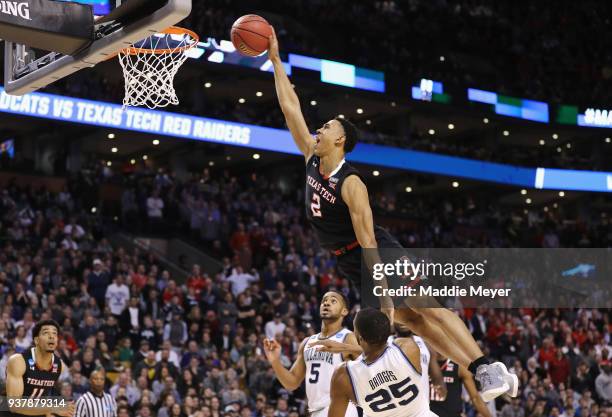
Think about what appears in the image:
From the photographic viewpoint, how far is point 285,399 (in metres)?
16.2

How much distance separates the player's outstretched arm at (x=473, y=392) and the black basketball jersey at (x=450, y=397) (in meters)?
0.15

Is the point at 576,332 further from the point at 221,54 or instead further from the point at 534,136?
the point at 534,136

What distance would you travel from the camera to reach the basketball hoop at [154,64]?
912 centimetres

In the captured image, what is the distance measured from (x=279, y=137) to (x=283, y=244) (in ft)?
18.1

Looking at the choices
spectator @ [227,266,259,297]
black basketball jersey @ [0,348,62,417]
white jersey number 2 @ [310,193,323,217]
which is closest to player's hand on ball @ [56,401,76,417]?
black basketball jersey @ [0,348,62,417]

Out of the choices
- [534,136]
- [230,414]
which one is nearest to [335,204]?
[230,414]

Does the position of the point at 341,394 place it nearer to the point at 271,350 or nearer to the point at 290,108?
the point at 271,350

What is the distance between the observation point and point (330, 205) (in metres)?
7.85

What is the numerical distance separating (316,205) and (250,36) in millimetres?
1403

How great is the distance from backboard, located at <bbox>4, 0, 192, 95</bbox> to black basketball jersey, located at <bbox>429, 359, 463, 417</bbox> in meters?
5.87

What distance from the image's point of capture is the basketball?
26.2ft

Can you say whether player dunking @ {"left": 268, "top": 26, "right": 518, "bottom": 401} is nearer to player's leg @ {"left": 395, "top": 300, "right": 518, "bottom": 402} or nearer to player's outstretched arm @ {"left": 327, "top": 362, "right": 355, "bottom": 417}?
player's leg @ {"left": 395, "top": 300, "right": 518, "bottom": 402}

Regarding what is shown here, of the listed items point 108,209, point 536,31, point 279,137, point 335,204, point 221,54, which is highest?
point 536,31

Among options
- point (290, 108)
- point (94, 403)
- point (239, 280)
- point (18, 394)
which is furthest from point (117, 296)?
point (290, 108)
